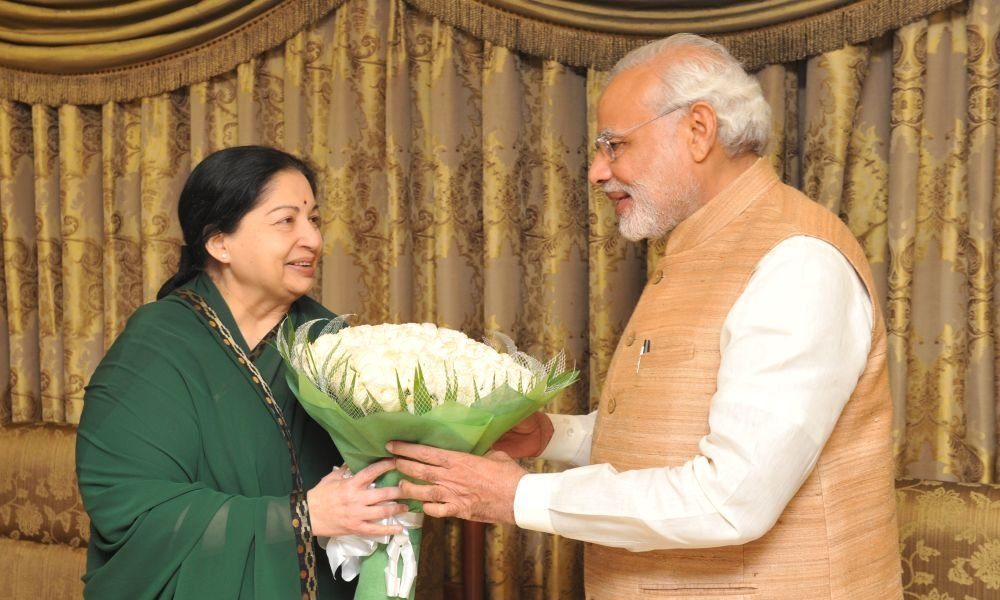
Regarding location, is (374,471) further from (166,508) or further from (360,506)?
(166,508)

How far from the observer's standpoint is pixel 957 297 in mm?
2475

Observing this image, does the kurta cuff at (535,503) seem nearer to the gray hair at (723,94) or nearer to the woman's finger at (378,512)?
the woman's finger at (378,512)

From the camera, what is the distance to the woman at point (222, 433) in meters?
1.77

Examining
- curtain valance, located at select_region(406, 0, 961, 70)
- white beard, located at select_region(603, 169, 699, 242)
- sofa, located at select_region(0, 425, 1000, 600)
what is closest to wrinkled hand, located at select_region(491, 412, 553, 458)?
white beard, located at select_region(603, 169, 699, 242)

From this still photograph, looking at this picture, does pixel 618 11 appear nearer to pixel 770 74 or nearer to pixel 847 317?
pixel 770 74

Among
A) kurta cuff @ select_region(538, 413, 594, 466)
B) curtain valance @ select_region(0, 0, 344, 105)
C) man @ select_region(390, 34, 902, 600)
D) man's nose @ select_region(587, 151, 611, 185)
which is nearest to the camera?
man @ select_region(390, 34, 902, 600)

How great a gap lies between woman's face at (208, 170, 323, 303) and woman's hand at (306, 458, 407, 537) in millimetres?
539

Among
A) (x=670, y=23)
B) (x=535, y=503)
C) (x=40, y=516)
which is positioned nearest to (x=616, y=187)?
(x=535, y=503)

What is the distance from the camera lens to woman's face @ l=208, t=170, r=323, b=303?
2.04 m

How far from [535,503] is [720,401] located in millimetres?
376

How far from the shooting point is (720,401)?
154 centimetres

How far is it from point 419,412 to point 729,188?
752 millimetres

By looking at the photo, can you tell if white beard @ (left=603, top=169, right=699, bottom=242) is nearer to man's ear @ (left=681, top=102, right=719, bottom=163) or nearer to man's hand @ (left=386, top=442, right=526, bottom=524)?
man's ear @ (left=681, top=102, right=719, bottom=163)

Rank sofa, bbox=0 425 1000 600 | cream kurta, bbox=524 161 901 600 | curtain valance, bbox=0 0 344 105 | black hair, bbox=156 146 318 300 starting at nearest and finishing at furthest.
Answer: cream kurta, bbox=524 161 901 600 → black hair, bbox=156 146 318 300 → sofa, bbox=0 425 1000 600 → curtain valance, bbox=0 0 344 105
